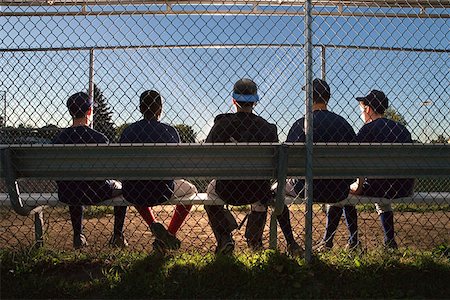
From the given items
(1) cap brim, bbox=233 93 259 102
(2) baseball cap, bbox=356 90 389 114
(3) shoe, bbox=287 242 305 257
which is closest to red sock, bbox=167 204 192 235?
(3) shoe, bbox=287 242 305 257

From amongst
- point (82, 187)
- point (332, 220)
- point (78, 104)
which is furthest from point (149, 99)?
point (332, 220)

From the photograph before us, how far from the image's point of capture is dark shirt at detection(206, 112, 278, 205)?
3.73 metres

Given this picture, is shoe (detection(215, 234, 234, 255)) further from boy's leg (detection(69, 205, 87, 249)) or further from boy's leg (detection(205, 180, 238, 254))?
boy's leg (detection(69, 205, 87, 249))

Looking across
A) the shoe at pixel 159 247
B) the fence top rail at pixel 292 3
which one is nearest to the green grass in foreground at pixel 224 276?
the shoe at pixel 159 247

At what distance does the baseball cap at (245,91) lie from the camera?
3.95m

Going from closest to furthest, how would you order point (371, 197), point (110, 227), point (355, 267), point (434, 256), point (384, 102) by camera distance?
point (355, 267), point (434, 256), point (371, 197), point (384, 102), point (110, 227)

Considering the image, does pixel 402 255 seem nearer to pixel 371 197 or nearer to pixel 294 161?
pixel 371 197

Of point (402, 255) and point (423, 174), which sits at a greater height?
point (423, 174)

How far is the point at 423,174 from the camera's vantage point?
3457 millimetres

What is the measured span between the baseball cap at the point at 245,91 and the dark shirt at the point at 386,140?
107cm

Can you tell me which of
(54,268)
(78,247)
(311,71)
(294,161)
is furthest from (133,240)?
(311,71)

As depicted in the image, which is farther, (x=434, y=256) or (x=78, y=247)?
(x=78, y=247)

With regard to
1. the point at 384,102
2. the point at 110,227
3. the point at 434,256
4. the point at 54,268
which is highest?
the point at 384,102

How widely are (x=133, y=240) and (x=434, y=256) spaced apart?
284cm
